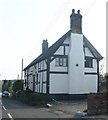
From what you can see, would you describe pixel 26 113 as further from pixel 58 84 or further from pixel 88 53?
pixel 88 53

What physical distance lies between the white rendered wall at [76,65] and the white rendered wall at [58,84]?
2.33 ft

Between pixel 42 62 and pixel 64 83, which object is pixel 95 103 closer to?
pixel 64 83

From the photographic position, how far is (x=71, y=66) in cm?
3622

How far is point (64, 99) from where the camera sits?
1404 inches

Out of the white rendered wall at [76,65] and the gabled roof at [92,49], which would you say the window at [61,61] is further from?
the gabled roof at [92,49]

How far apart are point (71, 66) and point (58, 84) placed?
2.83 meters

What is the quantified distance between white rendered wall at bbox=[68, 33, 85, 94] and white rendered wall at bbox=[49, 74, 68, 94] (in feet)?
2.33

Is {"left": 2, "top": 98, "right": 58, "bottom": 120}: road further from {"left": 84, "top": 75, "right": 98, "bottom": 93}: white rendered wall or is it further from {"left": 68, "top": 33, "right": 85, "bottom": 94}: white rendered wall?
{"left": 84, "top": 75, "right": 98, "bottom": 93}: white rendered wall

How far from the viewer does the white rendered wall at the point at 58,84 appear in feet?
116

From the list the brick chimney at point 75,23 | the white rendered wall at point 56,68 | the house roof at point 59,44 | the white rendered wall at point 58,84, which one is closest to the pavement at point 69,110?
the white rendered wall at point 58,84

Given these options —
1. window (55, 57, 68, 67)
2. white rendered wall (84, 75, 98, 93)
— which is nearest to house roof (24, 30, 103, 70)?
window (55, 57, 68, 67)

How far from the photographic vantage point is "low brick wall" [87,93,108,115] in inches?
693

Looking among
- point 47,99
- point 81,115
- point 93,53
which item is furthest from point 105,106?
point 93,53

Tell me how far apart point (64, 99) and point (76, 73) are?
361 cm
